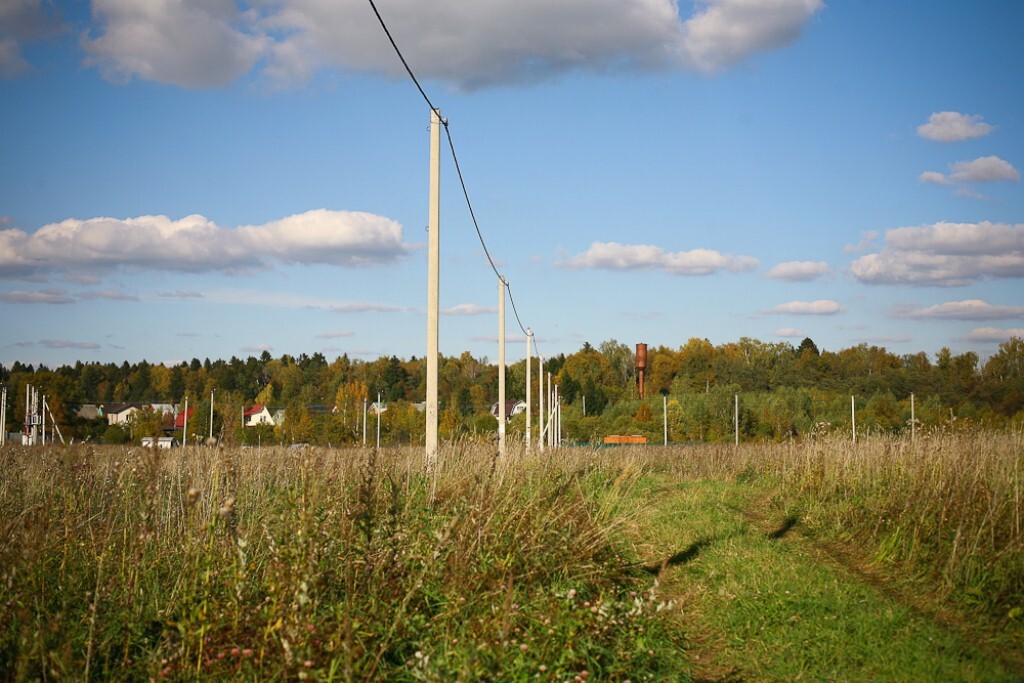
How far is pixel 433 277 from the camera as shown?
11.3 m

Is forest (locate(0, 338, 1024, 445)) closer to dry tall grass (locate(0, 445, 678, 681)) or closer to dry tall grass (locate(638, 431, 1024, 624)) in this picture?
dry tall grass (locate(638, 431, 1024, 624))

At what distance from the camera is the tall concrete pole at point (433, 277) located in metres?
10.9

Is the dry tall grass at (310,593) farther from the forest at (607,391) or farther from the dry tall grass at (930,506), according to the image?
the forest at (607,391)

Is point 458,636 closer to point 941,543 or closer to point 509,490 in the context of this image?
point 509,490

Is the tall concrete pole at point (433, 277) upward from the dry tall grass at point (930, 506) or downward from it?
upward

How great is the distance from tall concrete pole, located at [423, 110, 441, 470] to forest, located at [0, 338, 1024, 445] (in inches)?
949

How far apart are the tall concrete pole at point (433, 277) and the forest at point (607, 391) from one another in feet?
79.1

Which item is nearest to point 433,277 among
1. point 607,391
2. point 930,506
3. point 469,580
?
point 469,580

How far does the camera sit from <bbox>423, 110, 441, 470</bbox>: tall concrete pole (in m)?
10.9

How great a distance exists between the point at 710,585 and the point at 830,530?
3.56 meters

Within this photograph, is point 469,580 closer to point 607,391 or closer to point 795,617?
point 795,617

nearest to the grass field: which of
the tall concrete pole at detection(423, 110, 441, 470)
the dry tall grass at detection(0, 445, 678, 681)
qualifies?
the dry tall grass at detection(0, 445, 678, 681)

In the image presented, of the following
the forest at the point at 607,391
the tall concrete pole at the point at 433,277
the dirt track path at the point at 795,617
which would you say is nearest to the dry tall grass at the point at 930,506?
the dirt track path at the point at 795,617

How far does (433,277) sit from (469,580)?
20.0 ft
